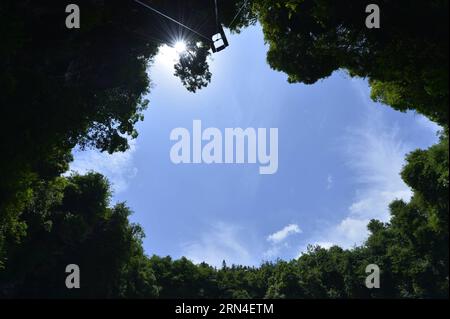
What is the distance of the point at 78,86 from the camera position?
70.7ft

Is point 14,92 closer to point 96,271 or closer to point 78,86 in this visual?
point 78,86

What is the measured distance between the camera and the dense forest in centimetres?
1495

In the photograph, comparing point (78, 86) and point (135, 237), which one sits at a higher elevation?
point (78, 86)

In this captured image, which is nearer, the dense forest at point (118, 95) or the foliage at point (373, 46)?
the foliage at point (373, 46)

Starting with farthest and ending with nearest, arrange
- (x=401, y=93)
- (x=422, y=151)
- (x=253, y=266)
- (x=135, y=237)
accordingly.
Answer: (x=253, y=266)
(x=135, y=237)
(x=422, y=151)
(x=401, y=93)

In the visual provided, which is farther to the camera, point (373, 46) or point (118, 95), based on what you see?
point (118, 95)

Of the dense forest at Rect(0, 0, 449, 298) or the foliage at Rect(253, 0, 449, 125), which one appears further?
the dense forest at Rect(0, 0, 449, 298)

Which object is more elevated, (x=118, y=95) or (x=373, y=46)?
(x=118, y=95)

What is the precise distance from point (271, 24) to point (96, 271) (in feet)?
97.5

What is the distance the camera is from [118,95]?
26328 millimetres

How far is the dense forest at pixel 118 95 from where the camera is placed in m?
15.0
